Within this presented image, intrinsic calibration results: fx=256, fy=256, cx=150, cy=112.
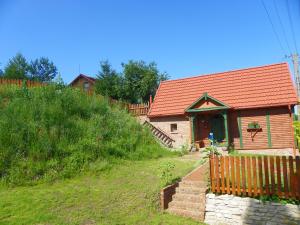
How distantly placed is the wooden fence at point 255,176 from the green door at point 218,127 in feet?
34.1

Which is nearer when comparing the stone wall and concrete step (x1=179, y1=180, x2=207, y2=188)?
the stone wall

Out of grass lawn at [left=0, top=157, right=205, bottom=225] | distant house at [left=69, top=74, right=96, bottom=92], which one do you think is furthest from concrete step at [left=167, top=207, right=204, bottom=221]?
distant house at [left=69, top=74, right=96, bottom=92]

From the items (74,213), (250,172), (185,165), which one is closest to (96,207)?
(74,213)

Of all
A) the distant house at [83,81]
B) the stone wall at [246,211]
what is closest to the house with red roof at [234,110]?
the stone wall at [246,211]

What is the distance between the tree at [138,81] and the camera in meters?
33.7

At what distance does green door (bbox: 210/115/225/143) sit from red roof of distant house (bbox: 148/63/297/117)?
4.33 ft

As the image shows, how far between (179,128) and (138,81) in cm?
1604

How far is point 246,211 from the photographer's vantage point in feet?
22.7

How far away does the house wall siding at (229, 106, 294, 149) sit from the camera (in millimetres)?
15633

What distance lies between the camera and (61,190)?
28.2 feet

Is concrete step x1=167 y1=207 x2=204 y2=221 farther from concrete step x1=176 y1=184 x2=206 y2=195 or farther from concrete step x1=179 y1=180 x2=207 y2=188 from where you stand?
concrete step x1=179 y1=180 x2=207 y2=188

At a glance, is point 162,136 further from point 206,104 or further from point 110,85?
point 110,85

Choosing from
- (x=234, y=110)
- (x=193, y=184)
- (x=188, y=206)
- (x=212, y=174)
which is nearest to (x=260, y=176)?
(x=212, y=174)

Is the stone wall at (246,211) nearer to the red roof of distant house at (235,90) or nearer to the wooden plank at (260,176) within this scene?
the wooden plank at (260,176)
